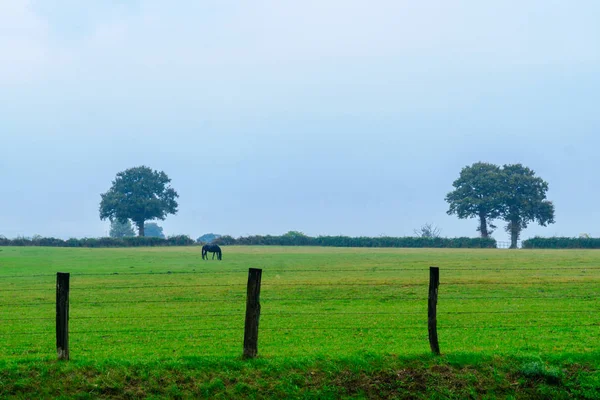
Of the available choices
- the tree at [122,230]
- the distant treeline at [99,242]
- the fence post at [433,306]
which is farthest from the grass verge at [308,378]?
the tree at [122,230]

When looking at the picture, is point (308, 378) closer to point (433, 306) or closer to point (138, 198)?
point (433, 306)

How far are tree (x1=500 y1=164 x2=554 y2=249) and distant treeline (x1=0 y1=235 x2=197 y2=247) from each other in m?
56.5

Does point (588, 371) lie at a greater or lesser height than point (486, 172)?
lesser

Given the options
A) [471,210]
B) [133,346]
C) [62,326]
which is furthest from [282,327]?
[471,210]

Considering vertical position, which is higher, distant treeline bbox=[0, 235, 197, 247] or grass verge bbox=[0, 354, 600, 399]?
distant treeline bbox=[0, 235, 197, 247]

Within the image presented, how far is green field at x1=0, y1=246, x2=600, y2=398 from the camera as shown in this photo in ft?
48.4

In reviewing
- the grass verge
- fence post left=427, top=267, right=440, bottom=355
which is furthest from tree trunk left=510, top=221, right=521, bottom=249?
fence post left=427, top=267, right=440, bottom=355

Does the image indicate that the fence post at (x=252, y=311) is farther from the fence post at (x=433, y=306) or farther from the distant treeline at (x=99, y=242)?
the distant treeline at (x=99, y=242)

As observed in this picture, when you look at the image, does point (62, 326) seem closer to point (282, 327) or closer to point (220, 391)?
point (220, 391)

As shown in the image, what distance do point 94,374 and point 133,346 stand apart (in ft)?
12.0

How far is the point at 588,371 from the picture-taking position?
513 inches

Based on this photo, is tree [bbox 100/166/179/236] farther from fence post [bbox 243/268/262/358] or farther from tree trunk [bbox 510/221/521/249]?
fence post [bbox 243/268/262/358]

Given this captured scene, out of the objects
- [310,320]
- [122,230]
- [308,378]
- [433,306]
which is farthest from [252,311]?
[122,230]

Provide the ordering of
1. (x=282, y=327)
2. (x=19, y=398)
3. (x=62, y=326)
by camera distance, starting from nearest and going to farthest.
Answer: (x=19, y=398) < (x=62, y=326) < (x=282, y=327)
